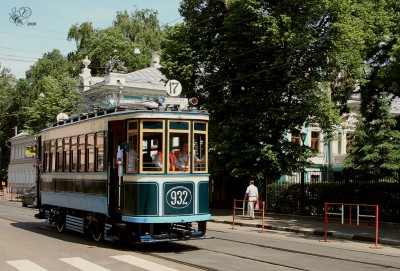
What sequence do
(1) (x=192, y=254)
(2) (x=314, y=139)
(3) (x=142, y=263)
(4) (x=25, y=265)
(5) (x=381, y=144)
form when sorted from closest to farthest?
(4) (x=25, y=265) < (3) (x=142, y=263) < (1) (x=192, y=254) < (5) (x=381, y=144) < (2) (x=314, y=139)

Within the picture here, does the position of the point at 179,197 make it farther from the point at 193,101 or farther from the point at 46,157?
the point at 46,157

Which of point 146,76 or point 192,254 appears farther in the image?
point 146,76

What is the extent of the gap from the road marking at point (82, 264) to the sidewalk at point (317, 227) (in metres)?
9.56

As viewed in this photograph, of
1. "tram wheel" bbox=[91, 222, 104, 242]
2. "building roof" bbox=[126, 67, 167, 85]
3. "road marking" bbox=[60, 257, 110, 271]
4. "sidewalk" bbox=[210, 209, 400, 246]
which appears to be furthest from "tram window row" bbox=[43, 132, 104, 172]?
"building roof" bbox=[126, 67, 167, 85]

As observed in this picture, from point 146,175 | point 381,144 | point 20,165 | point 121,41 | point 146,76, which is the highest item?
point 121,41

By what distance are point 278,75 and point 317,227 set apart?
881 centimetres

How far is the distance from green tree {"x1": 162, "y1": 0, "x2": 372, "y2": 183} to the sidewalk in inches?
114

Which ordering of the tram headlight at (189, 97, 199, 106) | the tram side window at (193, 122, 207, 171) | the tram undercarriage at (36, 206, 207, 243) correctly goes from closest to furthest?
1. the tram undercarriage at (36, 206, 207, 243)
2. the tram side window at (193, 122, 207, 171)
3. the tram headlight at (189, 97, 199, 106)

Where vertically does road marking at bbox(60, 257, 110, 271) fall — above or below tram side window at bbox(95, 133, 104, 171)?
below

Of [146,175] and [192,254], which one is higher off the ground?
[146,175]

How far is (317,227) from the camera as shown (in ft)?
70.9

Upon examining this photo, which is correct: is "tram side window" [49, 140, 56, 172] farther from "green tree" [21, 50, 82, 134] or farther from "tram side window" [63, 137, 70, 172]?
"green tree" [21, 50, 82, 134]

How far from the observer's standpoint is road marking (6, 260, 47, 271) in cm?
1080

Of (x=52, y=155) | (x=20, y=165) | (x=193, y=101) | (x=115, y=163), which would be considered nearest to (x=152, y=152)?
(x=115, y=163)
